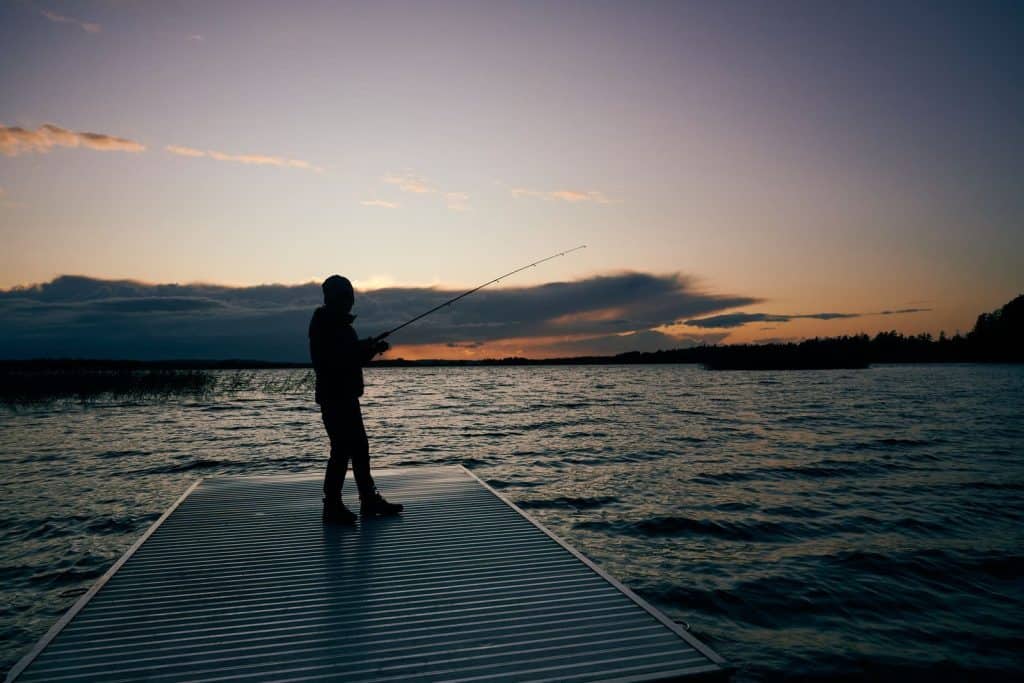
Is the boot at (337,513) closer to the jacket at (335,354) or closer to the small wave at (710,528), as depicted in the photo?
the jacket at (335,354)

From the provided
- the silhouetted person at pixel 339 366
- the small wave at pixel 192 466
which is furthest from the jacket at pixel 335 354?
the small wave at pixel 192 466

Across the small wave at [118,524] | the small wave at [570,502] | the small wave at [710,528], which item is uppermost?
the small wave at [710,528]

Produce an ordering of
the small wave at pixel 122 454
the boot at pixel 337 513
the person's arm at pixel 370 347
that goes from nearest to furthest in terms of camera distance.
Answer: the person's arm at pixel 370 347, the boot at pixel 337 513, the small wave at pixel 122 454

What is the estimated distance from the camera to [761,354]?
366 feet

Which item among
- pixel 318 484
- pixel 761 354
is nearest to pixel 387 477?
pixel 318 484

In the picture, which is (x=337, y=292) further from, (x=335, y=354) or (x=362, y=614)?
(x=362, y=614)

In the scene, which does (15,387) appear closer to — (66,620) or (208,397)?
(208,397)

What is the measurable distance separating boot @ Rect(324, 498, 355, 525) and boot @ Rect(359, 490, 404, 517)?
23 cm

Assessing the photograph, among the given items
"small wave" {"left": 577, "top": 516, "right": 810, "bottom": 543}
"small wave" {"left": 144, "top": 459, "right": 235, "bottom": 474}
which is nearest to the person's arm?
"small wave" {"left": 577, "top": 516, "right": 810, "bottom": 543}

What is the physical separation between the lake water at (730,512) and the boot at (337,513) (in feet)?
3.43

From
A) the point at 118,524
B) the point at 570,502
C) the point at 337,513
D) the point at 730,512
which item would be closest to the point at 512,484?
the point at 570,502

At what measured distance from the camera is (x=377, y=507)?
737cm

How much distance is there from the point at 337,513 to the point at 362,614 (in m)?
2.84

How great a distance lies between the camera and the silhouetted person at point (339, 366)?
6379 mm
